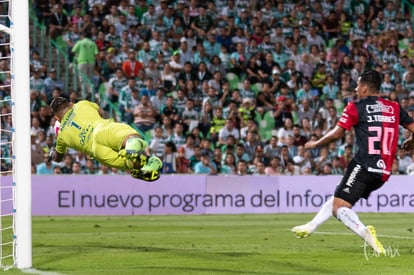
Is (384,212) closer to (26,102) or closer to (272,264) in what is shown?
(272,264)

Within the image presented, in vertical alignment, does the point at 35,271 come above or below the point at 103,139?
below

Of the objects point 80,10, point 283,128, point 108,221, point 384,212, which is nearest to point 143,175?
point 108,221

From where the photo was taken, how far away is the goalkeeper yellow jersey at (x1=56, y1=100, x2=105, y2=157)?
12484 millimetres

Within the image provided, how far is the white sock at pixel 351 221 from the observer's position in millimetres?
11602

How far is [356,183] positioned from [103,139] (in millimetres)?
3124

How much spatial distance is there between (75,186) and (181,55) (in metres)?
6.43

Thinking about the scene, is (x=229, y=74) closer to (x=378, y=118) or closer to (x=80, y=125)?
(x=80, y=125)

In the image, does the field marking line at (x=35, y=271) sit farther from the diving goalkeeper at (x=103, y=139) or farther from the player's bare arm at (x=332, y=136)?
the player's bare arm at (x=332, y=136)

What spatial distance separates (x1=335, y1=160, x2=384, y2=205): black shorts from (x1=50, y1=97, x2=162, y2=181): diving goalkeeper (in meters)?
2.23

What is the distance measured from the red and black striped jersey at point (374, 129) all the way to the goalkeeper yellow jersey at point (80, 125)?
3110mm

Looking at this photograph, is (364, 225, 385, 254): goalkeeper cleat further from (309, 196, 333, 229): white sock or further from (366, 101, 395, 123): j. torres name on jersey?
(366, 101, 395, 123): j. torres name on jersey

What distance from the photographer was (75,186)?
2227 cm

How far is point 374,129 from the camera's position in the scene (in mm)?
11750

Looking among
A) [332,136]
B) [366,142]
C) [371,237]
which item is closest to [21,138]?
[332,136]
